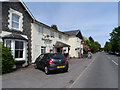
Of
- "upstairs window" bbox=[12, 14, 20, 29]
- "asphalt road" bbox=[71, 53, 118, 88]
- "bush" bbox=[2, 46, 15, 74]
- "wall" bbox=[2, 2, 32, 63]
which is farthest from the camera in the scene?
"upstairs window" bbox=[12, 14, 20, 29]

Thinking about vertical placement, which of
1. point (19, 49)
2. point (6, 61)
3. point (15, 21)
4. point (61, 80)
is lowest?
point (61, 80)

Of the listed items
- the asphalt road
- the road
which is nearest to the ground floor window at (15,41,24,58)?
the road

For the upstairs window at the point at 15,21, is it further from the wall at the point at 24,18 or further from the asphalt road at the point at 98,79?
the asphalt road at the point at 98,79

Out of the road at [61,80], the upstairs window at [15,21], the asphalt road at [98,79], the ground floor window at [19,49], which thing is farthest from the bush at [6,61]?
the asphalt road at [98,79]

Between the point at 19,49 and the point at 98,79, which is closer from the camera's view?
the point at 98,79

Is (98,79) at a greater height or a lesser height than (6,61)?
lesser

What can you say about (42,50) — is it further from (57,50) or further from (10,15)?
(10,15)

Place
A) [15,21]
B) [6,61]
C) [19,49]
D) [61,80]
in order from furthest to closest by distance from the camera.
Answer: [15,21]
[19,49]
[6,61]
[61,80]

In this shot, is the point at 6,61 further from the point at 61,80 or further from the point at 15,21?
the point at 15,21

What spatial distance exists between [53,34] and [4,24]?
Result: 1113 centimetres

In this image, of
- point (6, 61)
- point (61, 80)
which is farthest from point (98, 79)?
point (6, 61)

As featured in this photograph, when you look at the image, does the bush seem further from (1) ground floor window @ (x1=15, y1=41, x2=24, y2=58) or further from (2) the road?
(1) ground floor window @ (x1=15, y1=41, x2=24, y2=58)

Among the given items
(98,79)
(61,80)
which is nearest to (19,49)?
(61,80)

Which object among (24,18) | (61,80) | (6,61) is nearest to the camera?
(61,80)
